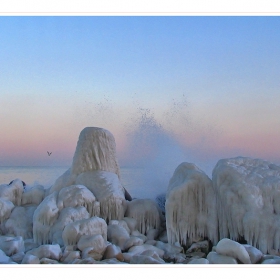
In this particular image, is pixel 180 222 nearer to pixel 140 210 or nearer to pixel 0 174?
pixel 140 210

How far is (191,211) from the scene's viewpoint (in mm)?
9500

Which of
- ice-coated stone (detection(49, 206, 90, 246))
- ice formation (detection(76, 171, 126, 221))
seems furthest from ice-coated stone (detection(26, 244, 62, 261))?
ice formation (detection(76, 171, 126, 221))

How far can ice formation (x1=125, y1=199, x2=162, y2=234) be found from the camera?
10.3 metres

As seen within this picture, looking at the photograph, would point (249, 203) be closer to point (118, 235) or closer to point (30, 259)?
point (118, 235)

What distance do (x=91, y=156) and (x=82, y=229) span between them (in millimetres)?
2693

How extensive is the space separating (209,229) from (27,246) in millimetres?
3976

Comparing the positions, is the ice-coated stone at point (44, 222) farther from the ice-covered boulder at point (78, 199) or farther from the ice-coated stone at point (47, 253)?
the ice-coated stone at point (47, 253)

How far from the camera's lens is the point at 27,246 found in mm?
9383

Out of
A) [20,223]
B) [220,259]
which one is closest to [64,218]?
[20,223]

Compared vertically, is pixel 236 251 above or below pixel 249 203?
below

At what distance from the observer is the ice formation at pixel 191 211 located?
940cm

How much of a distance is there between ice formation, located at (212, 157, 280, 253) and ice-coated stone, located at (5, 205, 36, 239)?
4473mm
